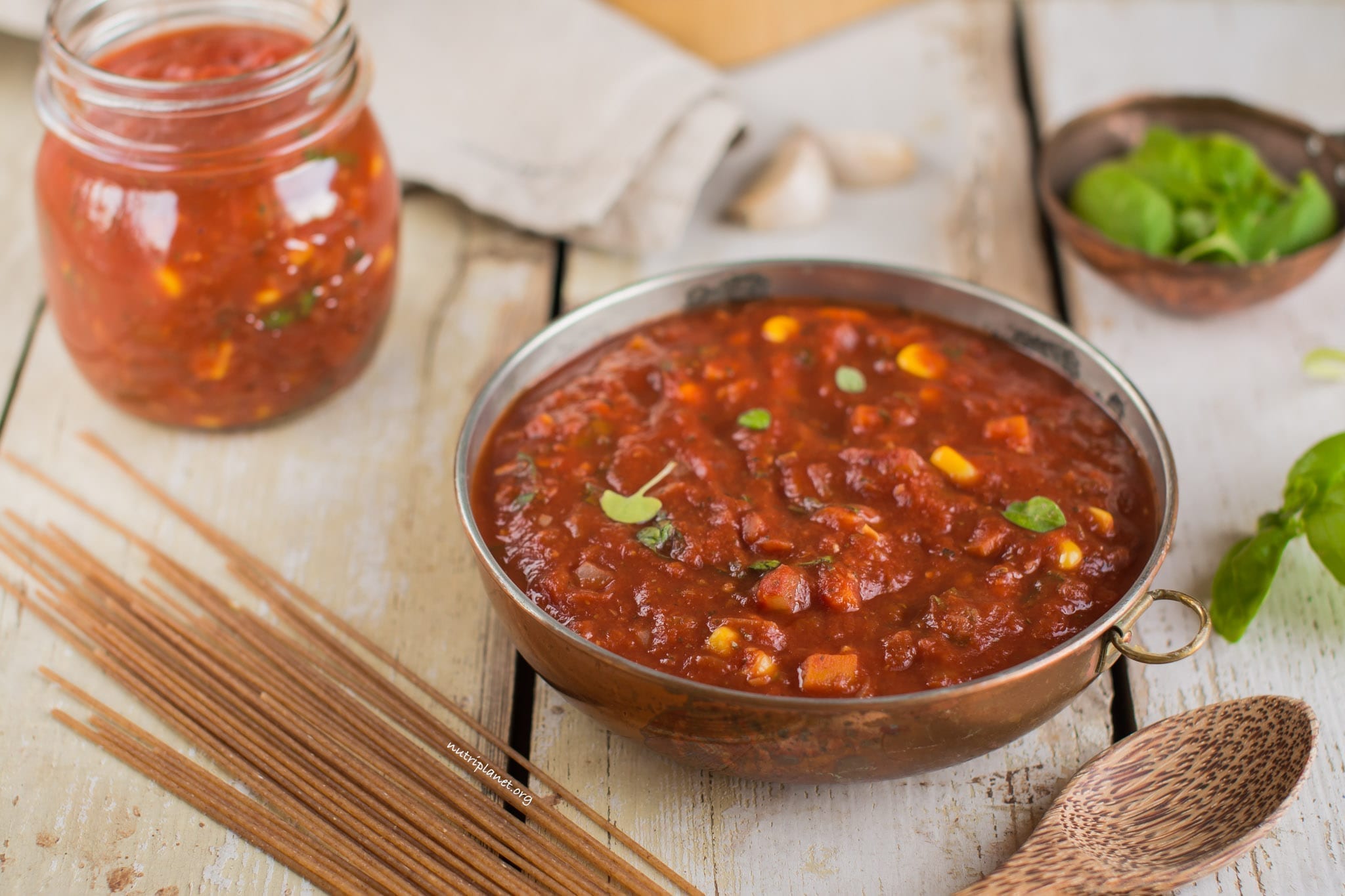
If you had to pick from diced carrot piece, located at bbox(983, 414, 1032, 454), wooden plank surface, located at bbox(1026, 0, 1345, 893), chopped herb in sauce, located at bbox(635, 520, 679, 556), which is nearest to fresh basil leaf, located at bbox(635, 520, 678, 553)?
chopped herb in sauce, located at bbox(635, 520, 679, 556)

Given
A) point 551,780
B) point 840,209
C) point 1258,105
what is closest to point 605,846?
point 551,780

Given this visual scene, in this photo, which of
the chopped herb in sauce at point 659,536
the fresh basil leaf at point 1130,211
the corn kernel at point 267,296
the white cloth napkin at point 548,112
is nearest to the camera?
the chopped herb in sauce at point 659,536

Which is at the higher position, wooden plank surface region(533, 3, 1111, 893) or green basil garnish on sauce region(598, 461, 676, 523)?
green basil garnish on sauce region(598, 461, 676, 523)

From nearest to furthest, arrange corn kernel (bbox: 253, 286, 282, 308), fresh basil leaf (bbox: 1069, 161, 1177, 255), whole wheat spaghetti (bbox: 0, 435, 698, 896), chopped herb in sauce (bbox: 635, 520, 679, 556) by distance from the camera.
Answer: whole wheat spaghetti (bbox: 0, 435, 698, 896) → chopped herb in sauce (bbox: 635, 520, 679, 556) → corn kernel (bbox: 253, 286, 282, 308) → fresh basil leaf (bbox: 1069, 161, 1177, 255)

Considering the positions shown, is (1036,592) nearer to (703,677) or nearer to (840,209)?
(703,677)

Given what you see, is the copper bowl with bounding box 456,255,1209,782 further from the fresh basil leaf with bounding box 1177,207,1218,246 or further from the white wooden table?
the fresh basil leaf with bounding box 1177,207,1218,246

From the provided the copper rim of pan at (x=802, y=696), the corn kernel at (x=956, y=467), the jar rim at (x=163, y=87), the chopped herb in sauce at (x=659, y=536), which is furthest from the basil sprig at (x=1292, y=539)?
the jar rim at (x=163, y=87)

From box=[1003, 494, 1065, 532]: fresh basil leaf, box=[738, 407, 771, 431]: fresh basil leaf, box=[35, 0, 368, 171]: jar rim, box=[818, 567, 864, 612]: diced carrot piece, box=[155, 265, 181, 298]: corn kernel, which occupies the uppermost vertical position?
box=[35, 0, 368, 171]: jar rim

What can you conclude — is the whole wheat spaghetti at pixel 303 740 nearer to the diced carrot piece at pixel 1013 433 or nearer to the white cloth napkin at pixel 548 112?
the diced carrot piece at pixel 1013 433
